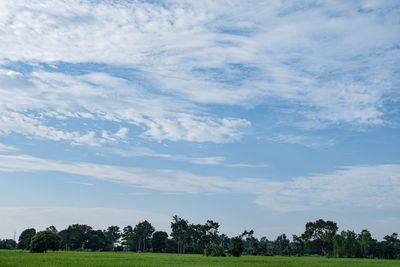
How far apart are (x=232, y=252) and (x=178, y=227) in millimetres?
74984

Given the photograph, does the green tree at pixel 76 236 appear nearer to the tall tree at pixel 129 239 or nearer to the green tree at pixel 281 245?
the tall tree at pixel 129 239

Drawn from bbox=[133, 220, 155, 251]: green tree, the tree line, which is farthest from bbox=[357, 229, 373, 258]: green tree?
bbox=[133, 220, 155, 251]: green tree

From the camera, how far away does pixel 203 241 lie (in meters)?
162

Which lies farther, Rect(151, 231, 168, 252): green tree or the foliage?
Rect(151, 231, 168, 252): green tree

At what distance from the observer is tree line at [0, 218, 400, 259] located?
131625mm

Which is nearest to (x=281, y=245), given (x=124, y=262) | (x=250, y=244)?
(x=250, y=244)

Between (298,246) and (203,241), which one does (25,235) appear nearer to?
(203,241)

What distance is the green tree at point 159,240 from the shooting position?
493ft

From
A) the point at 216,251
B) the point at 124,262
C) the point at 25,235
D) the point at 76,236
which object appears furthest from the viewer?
the point at 25,235

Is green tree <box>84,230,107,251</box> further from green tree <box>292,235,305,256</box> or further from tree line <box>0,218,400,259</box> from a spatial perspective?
green tree <box>292,235,305,256</box>

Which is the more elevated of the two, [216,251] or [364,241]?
[364,241]

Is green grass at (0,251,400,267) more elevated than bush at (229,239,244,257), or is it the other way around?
bush at (229,239,244,257)

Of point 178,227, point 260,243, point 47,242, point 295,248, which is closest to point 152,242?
point 178,227

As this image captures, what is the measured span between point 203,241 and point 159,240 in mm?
18809
